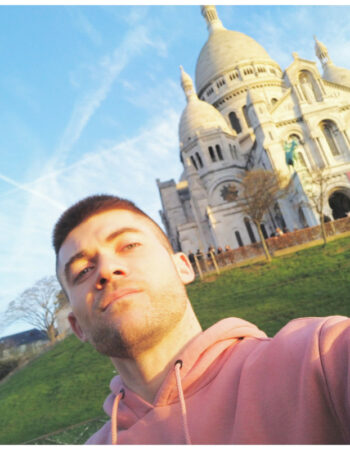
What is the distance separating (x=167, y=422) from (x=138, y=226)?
111 cm

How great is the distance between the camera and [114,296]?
1657 millimetres

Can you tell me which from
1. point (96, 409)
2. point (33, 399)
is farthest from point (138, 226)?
point (33, 399)

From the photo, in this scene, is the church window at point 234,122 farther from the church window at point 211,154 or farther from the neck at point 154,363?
the neck at point 154,363

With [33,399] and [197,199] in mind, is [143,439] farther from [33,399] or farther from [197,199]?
[197,199]

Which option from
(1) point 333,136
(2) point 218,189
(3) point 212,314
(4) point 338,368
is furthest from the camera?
(2) point 218,189

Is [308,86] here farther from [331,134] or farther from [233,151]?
[233,151]

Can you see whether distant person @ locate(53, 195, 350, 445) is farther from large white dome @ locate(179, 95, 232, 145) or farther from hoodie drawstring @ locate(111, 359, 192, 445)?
large white dome @ locate(179, 95, 232, 145)

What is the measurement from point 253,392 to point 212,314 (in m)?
11.2

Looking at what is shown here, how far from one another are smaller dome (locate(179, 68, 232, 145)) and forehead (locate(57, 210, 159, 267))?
33452 millimetres

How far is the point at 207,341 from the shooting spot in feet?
5.12

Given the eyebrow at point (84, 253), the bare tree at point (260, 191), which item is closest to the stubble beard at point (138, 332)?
the eyebrow at point (84, 253)

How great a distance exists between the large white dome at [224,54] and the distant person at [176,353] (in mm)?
45061

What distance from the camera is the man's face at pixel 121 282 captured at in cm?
160

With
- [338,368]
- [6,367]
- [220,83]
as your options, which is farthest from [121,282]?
[220,83]
